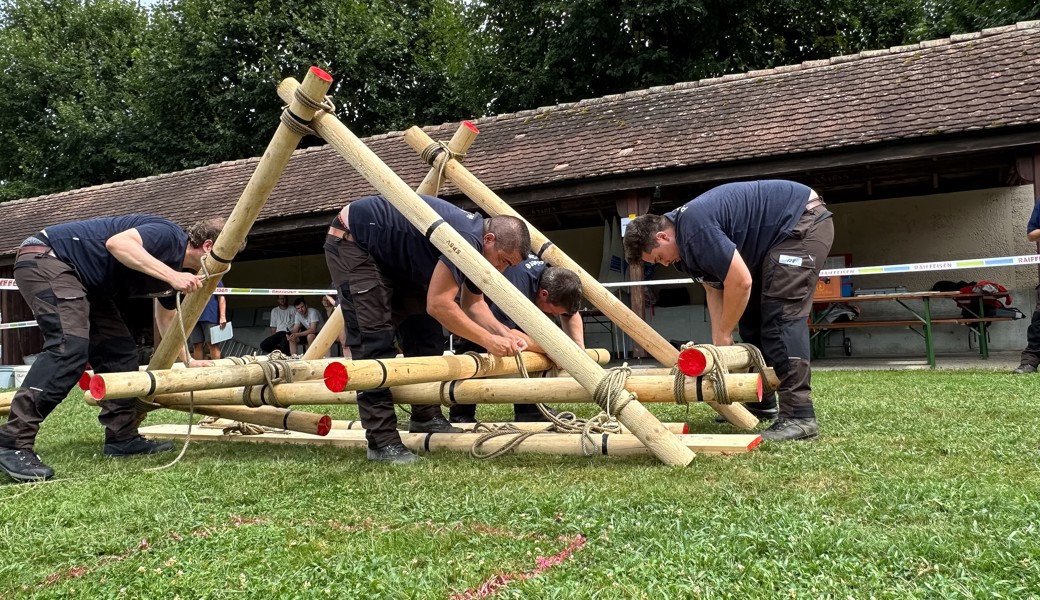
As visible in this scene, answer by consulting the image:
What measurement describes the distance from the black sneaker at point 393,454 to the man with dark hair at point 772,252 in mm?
1541

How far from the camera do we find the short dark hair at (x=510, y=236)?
4.03 meters

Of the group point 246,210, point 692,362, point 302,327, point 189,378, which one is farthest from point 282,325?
point 692,362

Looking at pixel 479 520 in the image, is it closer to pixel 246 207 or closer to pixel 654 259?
pixel 654 259

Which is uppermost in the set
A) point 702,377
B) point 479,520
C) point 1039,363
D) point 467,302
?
point 467,302

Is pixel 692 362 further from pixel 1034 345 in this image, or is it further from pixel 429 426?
pixel 1034 345

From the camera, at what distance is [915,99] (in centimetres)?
1066

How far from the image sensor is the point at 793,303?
4.34 meters

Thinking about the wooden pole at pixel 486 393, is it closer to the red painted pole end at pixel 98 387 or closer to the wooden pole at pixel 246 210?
the wooden pole at pixel 246 210

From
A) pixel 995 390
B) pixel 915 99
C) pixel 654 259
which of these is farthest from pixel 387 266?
pixel 915 99

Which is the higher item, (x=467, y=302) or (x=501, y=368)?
(x=467, y=302)

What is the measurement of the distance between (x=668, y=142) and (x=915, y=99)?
3.26 metres

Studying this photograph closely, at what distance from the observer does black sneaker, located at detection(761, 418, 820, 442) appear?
4176 millimetres

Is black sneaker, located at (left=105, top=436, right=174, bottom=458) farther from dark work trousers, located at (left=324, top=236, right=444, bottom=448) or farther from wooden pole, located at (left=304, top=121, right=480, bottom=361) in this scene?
dark work trousers, located at (left=324, top=236, right=444, bottom=448)

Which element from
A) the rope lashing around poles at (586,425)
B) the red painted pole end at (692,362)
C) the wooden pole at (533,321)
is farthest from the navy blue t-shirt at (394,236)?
the red painted pole end at (692,362)
